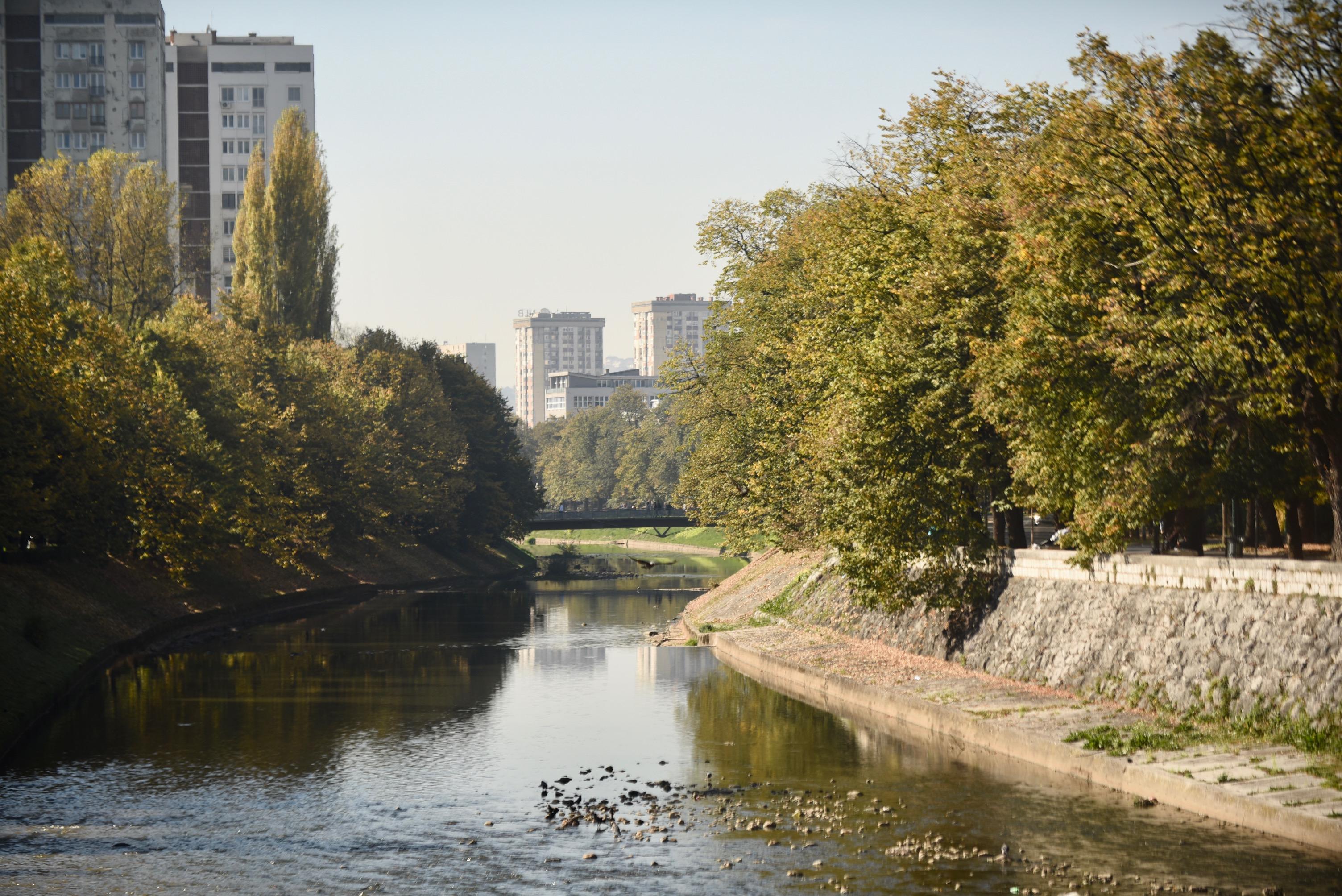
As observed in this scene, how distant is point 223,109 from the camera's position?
184125mm

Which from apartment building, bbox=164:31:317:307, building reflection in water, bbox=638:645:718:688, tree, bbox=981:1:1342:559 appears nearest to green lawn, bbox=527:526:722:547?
apartment building, bbox=164:31:317:307

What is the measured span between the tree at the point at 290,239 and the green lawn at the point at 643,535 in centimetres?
5082

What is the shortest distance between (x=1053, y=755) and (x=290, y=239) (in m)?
82.4

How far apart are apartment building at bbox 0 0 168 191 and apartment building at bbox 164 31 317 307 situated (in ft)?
55.1

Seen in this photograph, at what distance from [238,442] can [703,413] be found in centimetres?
2273

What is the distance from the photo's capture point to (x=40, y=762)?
2714 centimetres

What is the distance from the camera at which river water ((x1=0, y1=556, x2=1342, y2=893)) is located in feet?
59.1

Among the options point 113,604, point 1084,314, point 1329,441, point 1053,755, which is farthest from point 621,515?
point 1329,441

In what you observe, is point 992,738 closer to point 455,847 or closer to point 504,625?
point 455,847

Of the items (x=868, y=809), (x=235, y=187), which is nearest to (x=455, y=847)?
(x=868, y=809)

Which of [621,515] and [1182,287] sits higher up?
[1182,287]

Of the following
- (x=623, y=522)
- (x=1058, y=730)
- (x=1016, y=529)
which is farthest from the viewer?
(x=623, y=522)

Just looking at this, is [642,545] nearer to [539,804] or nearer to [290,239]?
[290,239]

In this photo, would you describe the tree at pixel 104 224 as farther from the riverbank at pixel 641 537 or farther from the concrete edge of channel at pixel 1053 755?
the riverbank at pixel 641 537
